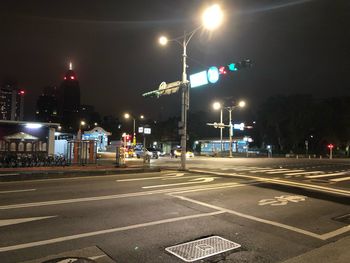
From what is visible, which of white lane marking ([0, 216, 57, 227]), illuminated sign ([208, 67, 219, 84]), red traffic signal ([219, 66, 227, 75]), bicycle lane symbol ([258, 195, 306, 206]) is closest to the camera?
white lane marking ([0, 216, 57, 227])

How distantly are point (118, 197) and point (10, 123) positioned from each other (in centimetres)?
2134

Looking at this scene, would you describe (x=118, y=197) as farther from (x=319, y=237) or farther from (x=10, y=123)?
(x=10, y=123)

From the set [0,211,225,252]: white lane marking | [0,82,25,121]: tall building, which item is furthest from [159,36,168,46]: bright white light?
[0,82,25,121]: tall building

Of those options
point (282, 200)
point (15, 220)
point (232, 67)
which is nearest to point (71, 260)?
point (15, 220)

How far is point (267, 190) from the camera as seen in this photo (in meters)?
14.1

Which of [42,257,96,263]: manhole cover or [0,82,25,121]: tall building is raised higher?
[0,82,25,121]: tall building

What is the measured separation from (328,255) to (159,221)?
3.86 metres

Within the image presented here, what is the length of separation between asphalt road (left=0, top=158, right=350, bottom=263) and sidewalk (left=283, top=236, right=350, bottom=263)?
0.28m

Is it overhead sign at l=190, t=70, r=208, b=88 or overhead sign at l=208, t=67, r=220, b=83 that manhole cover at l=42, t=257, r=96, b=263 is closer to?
overhead sign at l=208, t=67, r=220, b=83

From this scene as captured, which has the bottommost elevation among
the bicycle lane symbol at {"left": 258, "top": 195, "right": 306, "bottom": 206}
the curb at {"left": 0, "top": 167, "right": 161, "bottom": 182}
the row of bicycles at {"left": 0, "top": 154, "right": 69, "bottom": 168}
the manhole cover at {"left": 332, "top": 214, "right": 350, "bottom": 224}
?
the manhole cover at {"left": 332, "top": 214, "right": 350, "bottom": 224}

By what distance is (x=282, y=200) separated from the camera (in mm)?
11758

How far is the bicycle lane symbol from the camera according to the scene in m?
11.2

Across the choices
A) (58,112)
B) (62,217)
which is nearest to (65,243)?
(62,217)

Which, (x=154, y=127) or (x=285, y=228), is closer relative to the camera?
(x=285, y=228)
